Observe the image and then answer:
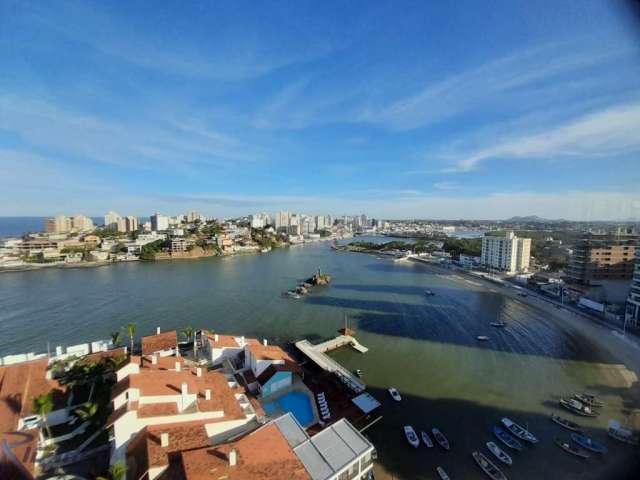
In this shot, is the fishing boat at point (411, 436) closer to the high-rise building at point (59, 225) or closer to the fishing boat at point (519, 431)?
the fishing boat at point (519, 431)

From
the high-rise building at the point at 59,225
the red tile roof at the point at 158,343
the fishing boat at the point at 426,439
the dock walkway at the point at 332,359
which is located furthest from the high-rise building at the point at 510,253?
the high-rise building at the point at 59,225

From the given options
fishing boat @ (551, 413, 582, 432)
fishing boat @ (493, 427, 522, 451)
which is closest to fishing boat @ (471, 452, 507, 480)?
fishing boat @ (493, 427, 522, 451)

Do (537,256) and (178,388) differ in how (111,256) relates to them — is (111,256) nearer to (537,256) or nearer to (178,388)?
(178,388)

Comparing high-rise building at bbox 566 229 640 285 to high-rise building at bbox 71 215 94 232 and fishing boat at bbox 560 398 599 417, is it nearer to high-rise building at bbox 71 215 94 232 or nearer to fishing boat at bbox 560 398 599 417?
fishing boat at bbox 560 398 599 417

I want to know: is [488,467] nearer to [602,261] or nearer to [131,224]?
[602,261]

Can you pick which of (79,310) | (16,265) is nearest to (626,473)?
(79,310)

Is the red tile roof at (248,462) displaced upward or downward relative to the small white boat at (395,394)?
upward
